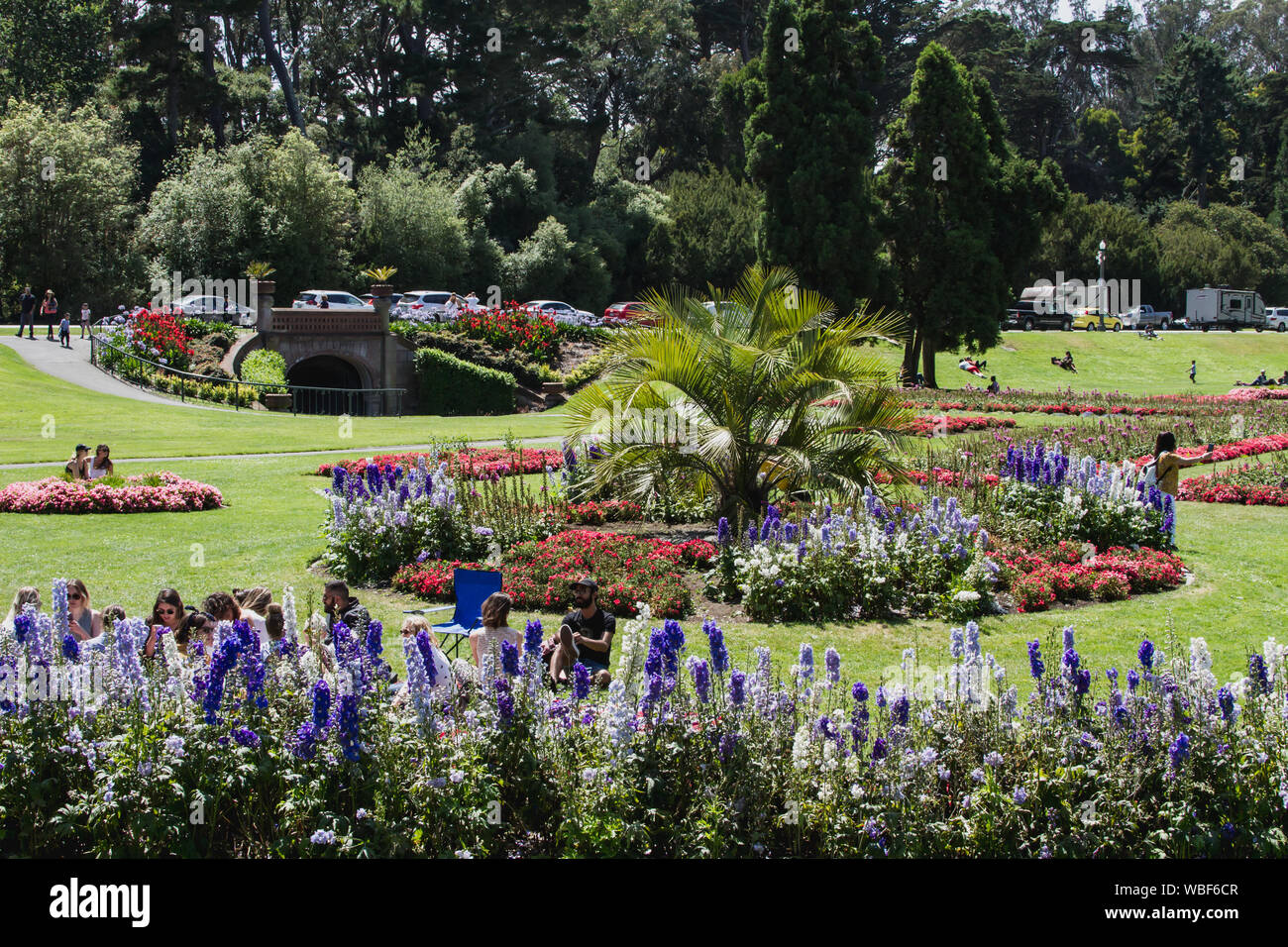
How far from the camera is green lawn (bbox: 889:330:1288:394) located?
4112 cm

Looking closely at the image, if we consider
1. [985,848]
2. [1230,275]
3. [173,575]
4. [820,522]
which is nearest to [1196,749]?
[985,848]

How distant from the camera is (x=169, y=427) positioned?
21.8 meters

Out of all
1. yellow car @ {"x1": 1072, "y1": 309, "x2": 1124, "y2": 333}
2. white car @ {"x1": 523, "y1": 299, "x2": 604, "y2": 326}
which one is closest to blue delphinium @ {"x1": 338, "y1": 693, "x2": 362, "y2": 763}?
white car @ {"x1": 523, "y1": 299, "x2": 604, "y2": 326}

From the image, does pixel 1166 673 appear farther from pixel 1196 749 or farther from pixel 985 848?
pixel 985 848

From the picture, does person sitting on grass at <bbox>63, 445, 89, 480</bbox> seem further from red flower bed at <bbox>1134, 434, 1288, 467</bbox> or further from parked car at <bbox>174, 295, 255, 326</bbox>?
parked car at <bbox>174, 295, 255, 326</bbox>

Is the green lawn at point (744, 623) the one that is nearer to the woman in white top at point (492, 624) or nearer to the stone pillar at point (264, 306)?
the woman in white top at point (492, 624)

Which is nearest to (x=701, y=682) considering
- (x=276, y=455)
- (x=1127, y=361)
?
(x=276, y=455)

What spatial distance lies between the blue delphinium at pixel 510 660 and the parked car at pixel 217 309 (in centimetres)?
3154

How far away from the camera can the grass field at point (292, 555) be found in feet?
29.9

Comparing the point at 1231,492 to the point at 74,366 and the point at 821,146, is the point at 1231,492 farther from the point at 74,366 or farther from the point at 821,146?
the point at 74,366

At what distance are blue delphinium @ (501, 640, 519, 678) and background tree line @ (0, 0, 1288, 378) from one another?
30.2 meters

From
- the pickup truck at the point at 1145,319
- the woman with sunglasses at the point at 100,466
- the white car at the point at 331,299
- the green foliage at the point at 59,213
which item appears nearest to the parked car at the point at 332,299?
the white car at the point at 331,299

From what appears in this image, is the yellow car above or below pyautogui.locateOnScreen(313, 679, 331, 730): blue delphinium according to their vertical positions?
above
